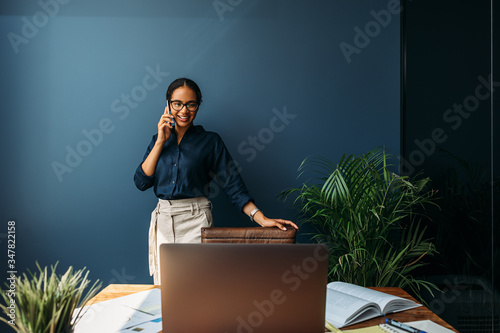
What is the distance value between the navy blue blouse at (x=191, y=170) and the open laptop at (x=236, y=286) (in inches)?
68.8

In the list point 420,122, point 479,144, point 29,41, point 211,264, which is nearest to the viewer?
point 211,264

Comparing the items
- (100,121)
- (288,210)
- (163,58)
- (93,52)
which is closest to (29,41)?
(93,52)

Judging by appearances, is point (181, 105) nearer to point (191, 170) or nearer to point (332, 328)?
point (191, 170)

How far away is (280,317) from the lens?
→ 1.12 meters

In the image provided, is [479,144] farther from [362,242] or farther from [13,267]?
[13,267]

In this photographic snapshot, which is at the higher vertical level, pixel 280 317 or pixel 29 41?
pixel 29 41

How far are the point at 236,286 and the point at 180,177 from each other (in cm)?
181

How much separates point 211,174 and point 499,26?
2.01 metres

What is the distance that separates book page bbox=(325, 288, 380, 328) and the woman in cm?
130

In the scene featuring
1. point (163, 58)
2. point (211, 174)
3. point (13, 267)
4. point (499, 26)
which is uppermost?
point (163, 58)

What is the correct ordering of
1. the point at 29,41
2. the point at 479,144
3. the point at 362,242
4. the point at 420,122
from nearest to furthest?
the point at 479,144 < the point at 362,242 < the point at 420,122 < the point at 29,41
